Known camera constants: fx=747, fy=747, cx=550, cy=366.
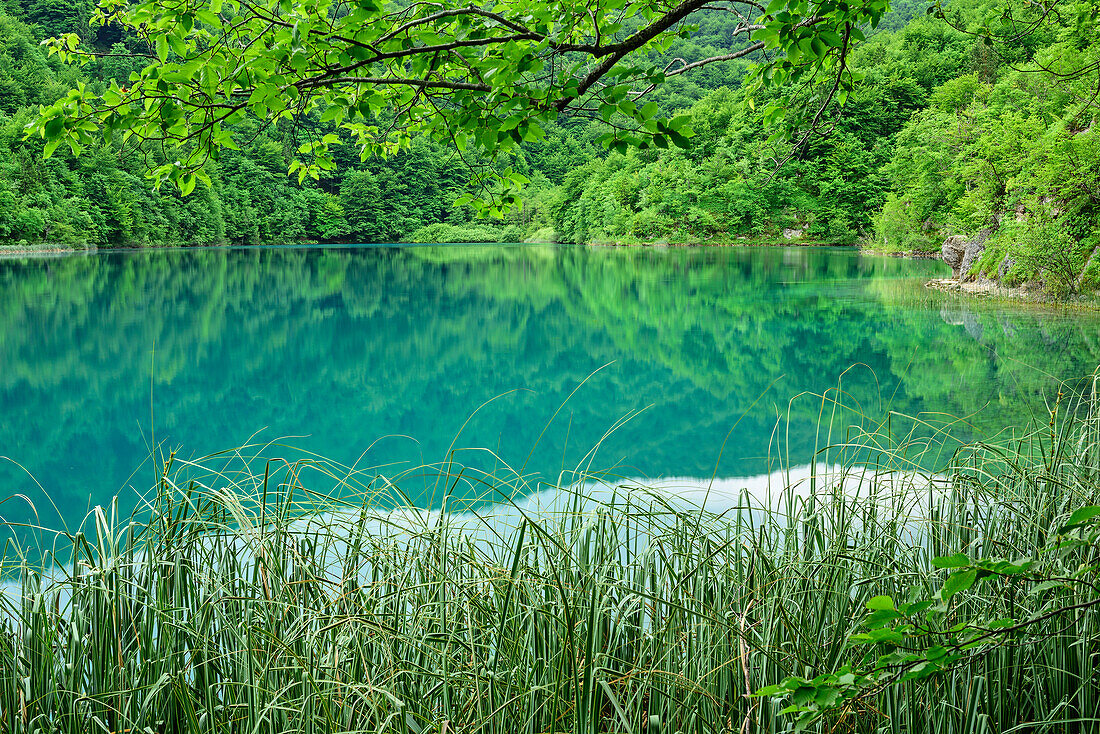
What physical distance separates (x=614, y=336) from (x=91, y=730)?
11021 mm

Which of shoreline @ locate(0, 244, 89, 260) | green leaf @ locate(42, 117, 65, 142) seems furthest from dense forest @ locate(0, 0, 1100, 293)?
green leaf @ locate(42, 117, 65, 142)

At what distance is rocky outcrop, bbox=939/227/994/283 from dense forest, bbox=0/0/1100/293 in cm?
14

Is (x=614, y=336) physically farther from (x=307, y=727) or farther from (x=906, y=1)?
(x=906, y=1)

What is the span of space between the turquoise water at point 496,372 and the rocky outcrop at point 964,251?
1.17 meters

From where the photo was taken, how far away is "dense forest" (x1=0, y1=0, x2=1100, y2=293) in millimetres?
12953

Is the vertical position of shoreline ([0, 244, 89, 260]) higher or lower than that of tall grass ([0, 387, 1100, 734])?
higher

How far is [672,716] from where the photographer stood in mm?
1815

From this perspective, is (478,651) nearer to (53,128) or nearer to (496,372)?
(53,128)

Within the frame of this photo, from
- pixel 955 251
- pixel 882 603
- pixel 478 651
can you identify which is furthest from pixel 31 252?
pixel 882 603

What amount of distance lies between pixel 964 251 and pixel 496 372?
39.6 ft

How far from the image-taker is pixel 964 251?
1650cm

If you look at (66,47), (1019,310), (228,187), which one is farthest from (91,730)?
(228,187)

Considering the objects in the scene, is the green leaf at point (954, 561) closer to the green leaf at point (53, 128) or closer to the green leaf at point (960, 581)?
the green leaf at point (960, 581)

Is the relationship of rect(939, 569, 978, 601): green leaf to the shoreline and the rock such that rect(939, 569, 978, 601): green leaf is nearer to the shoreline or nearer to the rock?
the rock
